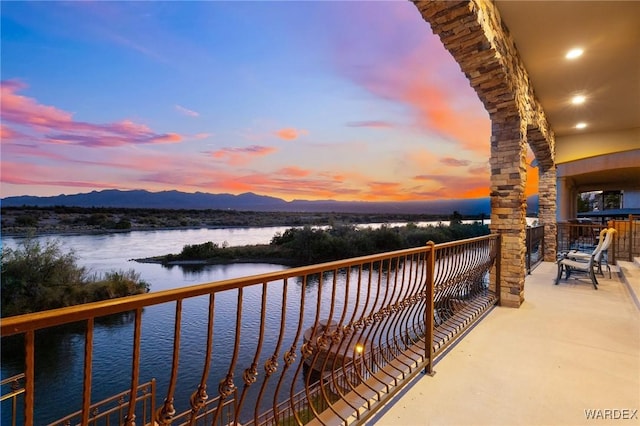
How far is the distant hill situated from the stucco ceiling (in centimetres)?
577

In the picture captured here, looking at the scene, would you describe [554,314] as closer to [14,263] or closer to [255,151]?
[14,263]

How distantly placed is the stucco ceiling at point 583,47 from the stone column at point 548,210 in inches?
74.8

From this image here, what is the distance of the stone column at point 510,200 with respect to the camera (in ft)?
12.7

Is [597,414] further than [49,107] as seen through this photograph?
No

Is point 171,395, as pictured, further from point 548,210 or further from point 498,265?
point 548,210

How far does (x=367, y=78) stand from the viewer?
35.6 ft

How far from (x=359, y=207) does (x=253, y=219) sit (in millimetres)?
12003

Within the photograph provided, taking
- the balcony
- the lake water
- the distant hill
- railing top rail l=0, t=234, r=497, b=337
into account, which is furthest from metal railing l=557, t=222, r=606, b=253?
railing top rail l=0, t=234, r=497, b=337

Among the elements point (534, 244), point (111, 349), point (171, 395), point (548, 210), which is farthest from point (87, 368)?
point (111, 349)

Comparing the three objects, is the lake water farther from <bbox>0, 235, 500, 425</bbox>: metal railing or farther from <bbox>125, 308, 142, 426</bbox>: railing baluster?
<bbox>125, 308, 142, 426</bbox>: railing baluster

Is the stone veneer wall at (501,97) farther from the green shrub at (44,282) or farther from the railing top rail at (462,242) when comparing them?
the green shrub at (44,282)

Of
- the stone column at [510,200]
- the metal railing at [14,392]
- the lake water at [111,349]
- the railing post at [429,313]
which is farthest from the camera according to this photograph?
the lake water at [111,349]

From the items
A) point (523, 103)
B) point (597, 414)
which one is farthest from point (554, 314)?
point (523, 103)

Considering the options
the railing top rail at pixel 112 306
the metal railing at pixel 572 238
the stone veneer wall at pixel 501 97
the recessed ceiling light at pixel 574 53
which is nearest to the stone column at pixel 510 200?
the stone veneer wall at pixel 501 97
